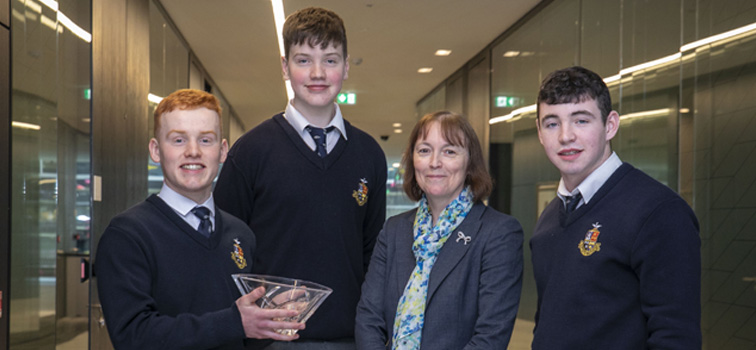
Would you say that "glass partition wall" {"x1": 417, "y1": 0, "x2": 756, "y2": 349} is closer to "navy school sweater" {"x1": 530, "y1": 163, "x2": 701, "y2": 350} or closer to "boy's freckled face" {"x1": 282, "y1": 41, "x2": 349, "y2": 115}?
"navy school sweater" {"x1": 530, "y1": 163, "x2": 701, "y2": 350}

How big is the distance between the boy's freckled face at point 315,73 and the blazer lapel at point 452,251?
58 centimetres

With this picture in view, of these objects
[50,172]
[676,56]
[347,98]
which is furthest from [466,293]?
[347,98]

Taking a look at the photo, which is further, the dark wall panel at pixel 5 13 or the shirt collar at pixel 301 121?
the dark wall panel at pixel 5 13

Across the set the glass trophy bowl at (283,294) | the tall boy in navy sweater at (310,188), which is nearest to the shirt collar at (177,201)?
the glass trophy bowl at (283,294)

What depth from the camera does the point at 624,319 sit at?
6.05ft

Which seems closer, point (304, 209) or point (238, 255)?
point (238, 255)

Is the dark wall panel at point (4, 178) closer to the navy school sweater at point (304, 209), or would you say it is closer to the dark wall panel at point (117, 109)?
the navy school sweater at point (304, 209)

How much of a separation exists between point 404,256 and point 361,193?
0.25 m

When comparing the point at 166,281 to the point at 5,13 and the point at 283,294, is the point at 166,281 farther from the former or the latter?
the point at 5,13

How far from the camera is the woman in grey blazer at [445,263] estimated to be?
2.21 meters

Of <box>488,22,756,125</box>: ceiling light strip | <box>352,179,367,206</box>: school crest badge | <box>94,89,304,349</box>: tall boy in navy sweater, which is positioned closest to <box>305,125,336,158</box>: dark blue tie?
<box>352,179,367,206</box>: school crest badge

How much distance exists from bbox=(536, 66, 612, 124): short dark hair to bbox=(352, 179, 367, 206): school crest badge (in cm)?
69

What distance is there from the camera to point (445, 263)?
7.43ft

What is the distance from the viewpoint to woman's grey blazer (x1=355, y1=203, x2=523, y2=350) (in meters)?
2.18
